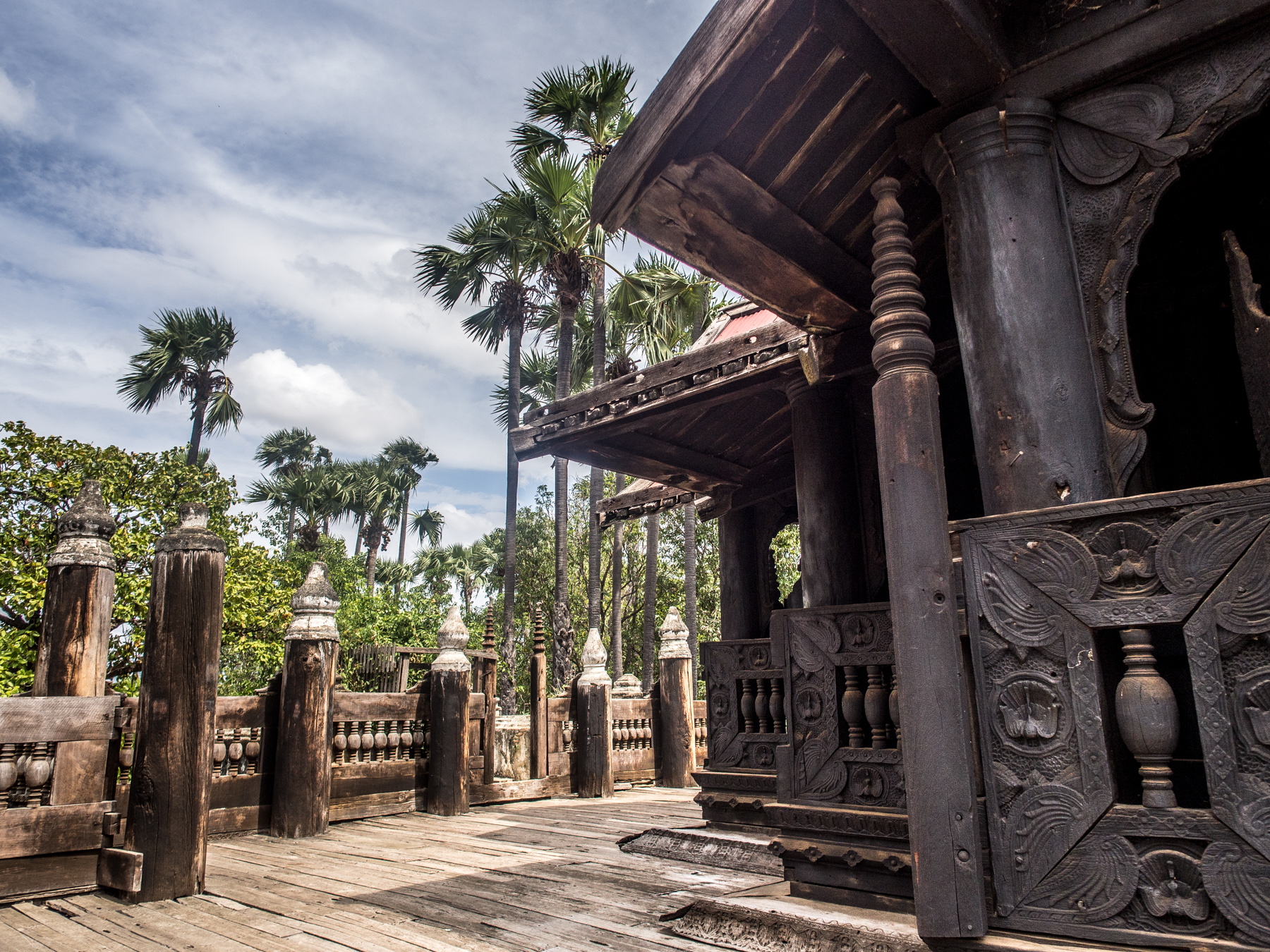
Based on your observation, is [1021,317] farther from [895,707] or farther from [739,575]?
[739,575]

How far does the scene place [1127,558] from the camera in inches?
92.1

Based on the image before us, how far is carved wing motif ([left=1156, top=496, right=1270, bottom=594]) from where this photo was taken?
86.1 inches

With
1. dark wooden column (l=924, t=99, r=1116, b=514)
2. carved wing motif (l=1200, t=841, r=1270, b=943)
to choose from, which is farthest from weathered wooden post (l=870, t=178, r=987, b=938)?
carved wing motif (l=1200, t=841, r=1270, b=943)

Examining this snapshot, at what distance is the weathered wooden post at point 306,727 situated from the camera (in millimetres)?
7445

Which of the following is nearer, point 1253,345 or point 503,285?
point 1253,345

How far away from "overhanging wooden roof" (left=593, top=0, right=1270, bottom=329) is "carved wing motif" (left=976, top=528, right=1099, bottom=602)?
1767 mm

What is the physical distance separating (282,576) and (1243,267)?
17553mm

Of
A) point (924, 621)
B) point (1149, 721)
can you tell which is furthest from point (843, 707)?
point (1149, 721)

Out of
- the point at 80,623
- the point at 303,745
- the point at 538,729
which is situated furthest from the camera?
the point at 538,729

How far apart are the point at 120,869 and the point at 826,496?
5059 millimetres

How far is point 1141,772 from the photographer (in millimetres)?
2227

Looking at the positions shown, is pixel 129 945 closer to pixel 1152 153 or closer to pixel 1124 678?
pixel 1124 678

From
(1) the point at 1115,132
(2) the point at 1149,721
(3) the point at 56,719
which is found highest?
(1) the point at 1115,132

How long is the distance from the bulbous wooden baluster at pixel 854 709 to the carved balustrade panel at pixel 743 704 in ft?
6.56
